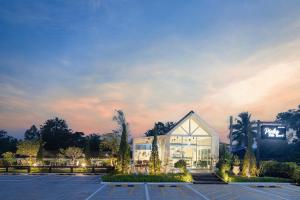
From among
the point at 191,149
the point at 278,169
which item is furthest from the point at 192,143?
the point at 278,169

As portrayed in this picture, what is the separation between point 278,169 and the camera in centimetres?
2923

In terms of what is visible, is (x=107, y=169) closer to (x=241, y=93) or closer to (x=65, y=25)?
(x=241, y=93)

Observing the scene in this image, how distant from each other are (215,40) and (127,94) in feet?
37.6

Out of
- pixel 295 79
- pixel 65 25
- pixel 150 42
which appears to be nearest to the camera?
pixel 65 25

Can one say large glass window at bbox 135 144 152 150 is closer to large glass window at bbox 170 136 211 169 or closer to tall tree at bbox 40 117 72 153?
large glass window at bbox 170 136 211 169

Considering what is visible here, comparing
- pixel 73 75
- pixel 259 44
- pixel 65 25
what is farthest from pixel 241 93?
pixel 65 25

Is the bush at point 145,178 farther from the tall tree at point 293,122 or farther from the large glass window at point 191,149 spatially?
the tall tree at point 293,122

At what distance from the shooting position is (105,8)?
66.1 feet

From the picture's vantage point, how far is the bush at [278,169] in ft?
91.5

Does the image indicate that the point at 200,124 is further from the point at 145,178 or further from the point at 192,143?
the point at 145,178

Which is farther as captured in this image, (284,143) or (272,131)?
(284,143)

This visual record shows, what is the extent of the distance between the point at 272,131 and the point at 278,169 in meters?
4.89

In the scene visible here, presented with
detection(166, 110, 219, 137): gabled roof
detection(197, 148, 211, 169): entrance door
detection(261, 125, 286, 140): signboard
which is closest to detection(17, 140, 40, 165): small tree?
detection(166, 110, 219, 137): gabled roof

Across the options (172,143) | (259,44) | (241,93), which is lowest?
(172,143)
